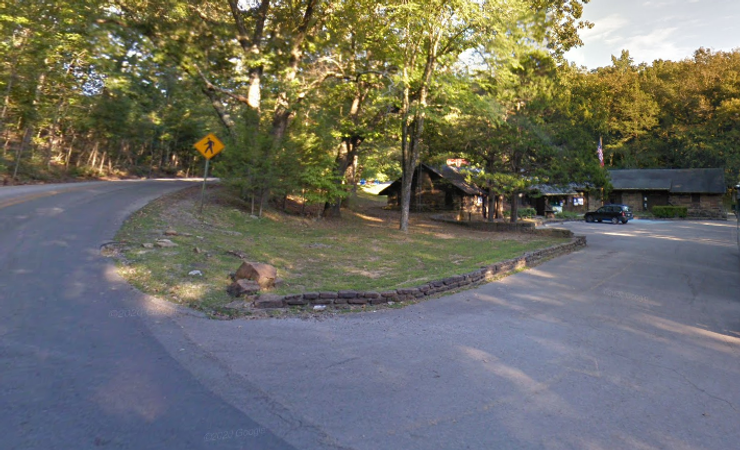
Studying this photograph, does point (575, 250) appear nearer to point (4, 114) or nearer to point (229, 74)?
point (229, 74)

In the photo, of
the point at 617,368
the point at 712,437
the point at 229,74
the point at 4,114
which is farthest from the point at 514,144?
the point at 4,114

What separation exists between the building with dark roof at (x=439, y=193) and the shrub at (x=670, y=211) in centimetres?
2034

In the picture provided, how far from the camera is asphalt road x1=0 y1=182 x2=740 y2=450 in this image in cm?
363

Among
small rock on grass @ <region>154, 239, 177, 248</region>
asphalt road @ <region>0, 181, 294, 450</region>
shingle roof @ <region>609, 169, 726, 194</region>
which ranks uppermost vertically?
shingle roof @ <region>609, 169, 726, 194</region>

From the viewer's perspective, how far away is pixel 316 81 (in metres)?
19.8

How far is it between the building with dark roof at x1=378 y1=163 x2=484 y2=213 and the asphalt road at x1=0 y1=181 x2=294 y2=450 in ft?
101

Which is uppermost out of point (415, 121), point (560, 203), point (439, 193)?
point (415, 121)

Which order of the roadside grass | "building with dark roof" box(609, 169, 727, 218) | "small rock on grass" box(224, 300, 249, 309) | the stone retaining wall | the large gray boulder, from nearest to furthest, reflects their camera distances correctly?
"small rock on grass" box(224, 300, 249, 309) < the stone retaining wall < the large gray boulder < the roadside grass < "building with dark roof" box(609, 169, 727, 218)

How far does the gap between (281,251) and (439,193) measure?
27809mm

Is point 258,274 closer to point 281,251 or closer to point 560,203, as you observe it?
point 281,251

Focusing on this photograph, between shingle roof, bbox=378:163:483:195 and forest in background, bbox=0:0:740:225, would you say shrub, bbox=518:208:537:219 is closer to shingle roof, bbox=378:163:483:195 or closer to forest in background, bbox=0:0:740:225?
shingle roof, bbox=378:163:483:195

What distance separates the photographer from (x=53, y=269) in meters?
7.79

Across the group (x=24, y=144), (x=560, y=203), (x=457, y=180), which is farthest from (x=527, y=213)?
Result: (x=24, y=144)

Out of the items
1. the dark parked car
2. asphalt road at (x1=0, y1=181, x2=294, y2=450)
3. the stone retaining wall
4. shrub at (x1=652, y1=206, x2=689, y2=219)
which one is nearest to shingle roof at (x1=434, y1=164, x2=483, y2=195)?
the dark parked car
